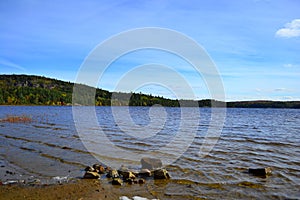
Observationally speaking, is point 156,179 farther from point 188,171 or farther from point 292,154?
point 292,154

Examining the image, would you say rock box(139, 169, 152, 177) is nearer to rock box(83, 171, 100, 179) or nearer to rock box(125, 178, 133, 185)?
rock box(125, 178, 133, 185)

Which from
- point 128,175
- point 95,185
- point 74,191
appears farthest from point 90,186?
point 128,175

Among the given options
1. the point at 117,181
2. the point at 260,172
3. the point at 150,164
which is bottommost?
the point at 260,172

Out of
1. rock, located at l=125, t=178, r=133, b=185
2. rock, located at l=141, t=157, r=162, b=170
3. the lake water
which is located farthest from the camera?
rock, located at l=141, t=157, r=162, b=170

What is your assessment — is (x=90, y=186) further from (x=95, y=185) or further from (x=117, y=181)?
(x=117, y=181)

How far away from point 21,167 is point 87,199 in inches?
249

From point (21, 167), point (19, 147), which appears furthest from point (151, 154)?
point (19, 147)

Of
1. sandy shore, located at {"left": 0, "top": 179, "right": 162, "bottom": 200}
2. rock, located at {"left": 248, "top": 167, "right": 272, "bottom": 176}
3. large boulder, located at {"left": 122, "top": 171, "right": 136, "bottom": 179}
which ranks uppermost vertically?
large boulder, located at {"left": 122, "top": 171, "right": 136, "bottom": 179}

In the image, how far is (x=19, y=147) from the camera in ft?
66.3

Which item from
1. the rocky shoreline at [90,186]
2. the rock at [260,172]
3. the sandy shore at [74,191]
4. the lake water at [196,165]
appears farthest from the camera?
the rock at [260,172]

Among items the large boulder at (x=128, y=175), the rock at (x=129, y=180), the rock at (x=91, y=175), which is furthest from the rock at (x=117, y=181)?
the rock at (x=91, y=175)

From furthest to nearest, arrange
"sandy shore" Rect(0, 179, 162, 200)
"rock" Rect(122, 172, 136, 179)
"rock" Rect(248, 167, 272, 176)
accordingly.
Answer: "rock" Rect(248, 167, 272, 176) → "rock" Rect(122, 172, 136, 179) → "sandy shore" Rect(0, 179, 162, 200)

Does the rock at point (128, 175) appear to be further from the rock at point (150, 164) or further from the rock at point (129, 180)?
the rock at point (150, 164)

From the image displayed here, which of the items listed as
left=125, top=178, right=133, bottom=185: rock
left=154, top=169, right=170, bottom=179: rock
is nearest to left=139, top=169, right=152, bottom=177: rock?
left=154, top=169, right=170, bottom=179: rock
